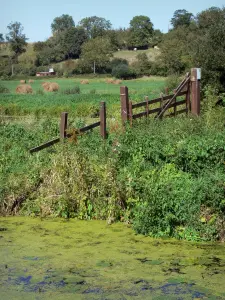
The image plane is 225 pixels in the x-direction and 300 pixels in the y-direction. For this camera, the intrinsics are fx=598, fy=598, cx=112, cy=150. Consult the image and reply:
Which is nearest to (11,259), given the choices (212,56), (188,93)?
(188,93)

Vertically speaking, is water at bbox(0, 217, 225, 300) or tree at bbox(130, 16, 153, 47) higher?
tree at bbox(130, 16, 153, 47)

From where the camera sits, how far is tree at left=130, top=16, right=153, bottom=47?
125625 mm

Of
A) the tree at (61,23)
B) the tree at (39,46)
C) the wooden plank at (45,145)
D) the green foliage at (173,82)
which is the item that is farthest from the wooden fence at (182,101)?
the tree at (61,23)

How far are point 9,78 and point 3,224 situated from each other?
83.6 metres

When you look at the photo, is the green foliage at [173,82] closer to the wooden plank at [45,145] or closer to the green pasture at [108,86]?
the green pasture at [108,86]

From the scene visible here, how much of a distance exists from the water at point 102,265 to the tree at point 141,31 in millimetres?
117941

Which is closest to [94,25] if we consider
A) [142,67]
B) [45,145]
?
[142,67]

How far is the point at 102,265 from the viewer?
810cm

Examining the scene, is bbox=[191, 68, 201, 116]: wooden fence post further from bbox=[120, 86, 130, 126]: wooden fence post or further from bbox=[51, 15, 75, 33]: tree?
bbox=[51, 15, 75, 33]: tree

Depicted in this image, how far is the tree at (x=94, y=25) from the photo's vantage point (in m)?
135

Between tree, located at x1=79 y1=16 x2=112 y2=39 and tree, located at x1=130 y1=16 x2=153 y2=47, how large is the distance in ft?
22.0

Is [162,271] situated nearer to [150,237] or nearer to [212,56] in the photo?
[150,237]

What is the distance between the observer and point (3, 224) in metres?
10.6

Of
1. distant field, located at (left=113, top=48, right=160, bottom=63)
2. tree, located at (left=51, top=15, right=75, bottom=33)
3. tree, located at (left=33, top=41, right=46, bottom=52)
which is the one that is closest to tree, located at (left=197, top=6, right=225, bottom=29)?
distant field, located at (left=113, top=48, right=160, bottom=63)
